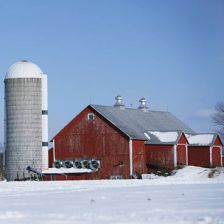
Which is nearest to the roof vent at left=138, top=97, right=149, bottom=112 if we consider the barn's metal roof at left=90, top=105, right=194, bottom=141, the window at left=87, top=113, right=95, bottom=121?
the barn's metal roof at left=90, top=105, right=194, bottom=141

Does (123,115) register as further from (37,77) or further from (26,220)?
(26,220)

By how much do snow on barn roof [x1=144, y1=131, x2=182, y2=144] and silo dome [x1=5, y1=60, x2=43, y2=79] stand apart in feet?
33.0

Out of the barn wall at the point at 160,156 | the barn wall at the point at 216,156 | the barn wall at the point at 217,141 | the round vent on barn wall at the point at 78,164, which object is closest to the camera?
the round vent on barn wall at the point at 78,164

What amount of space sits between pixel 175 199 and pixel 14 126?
31376 mm

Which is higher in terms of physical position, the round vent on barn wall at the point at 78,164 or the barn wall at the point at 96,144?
the barn wall at the point at 96,144

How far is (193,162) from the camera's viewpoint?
51.5 meters

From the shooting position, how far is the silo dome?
49.1m

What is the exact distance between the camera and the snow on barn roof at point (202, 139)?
51625mm

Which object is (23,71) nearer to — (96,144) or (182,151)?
(96,144)

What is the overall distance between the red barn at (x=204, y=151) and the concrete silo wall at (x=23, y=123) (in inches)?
501

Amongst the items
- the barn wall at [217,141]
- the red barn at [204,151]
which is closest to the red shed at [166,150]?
the red barn at [204,151]

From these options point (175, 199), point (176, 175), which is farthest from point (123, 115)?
point (175, 199)

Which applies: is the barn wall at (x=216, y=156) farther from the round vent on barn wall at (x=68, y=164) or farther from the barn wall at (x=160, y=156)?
the round vent on barn wall at (x=68, y=164)

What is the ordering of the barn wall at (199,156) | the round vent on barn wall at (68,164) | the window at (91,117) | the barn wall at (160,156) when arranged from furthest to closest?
the barn wall at (199,156), the barn wall at (160,156), the round vent on barn wall at (68,164), the window at (91,117)
